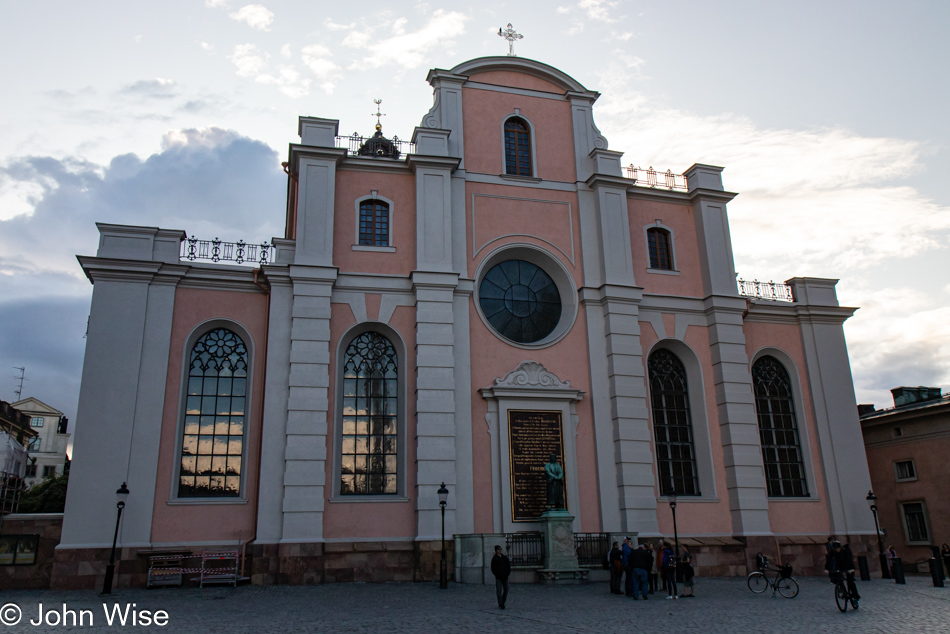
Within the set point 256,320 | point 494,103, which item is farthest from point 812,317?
point 256,320

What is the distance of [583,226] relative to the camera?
79.6 ft

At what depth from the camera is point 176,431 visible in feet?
64.9

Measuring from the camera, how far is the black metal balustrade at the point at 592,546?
64.3ft

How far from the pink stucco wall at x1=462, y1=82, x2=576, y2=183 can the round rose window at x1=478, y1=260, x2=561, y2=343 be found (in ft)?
11.4

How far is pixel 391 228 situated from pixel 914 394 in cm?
2568

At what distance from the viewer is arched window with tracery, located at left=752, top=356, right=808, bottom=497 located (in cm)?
2405

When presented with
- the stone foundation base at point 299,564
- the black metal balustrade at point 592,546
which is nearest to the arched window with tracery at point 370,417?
the stone foundation base at point 299,564

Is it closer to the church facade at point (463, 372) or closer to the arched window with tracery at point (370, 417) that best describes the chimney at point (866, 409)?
the church facade at point (463, 372)

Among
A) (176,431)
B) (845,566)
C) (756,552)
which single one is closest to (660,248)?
(756,552)

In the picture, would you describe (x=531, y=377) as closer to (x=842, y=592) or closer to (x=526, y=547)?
(x=526, y=547)

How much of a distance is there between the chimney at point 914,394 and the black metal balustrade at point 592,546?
66.8ft

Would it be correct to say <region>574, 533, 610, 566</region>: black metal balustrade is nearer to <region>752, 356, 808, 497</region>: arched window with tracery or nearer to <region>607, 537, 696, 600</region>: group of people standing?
<region>607, 537, 696, 600</region>: group of people standing

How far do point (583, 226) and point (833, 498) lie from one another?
12329 millimetres

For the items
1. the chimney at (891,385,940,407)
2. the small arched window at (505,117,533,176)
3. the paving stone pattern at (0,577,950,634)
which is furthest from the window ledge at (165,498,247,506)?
the chimney at (891,385,940,407)
